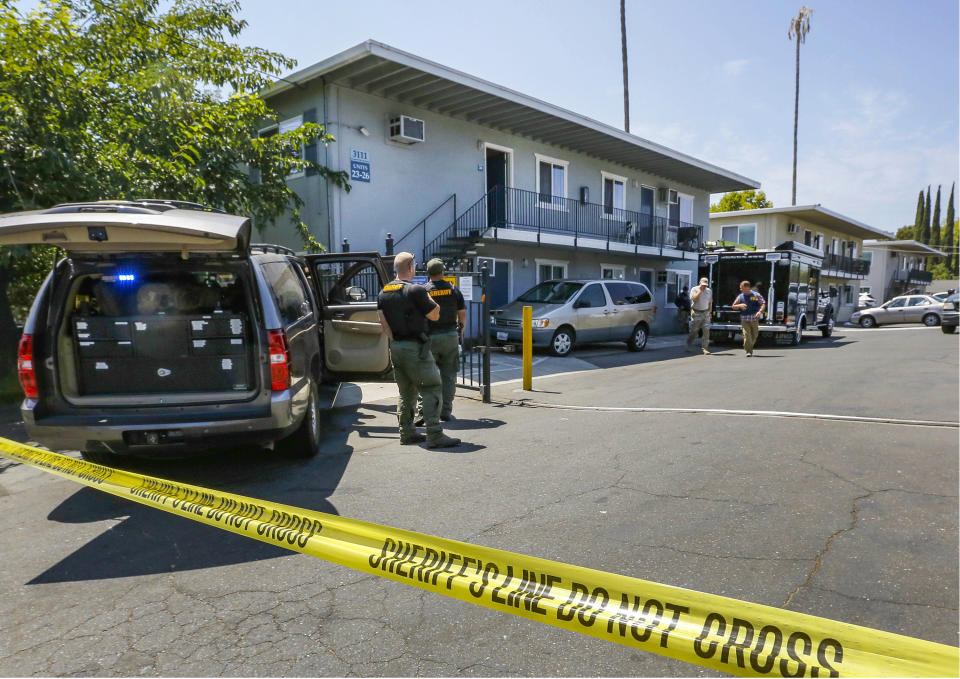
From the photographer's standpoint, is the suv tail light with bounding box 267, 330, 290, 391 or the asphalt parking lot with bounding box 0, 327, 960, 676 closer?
the asphalt parking lot with bounding box 0, 327, 960, 676

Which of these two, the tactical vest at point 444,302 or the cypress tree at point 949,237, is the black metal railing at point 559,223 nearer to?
the tactical vest at point 444,302

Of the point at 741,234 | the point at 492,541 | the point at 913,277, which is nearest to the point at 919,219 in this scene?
the point at 913,277

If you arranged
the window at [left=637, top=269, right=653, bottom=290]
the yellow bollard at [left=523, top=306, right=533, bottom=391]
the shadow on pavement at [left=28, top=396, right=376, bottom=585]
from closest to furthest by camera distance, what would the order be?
the shadow on pavement at [left=28, top=396, right=376, bottom=585], the yellow bollard at [left=523, top=306, right=533, bottom=391], the window at [left=637, top=269, right=653, bottom=290]

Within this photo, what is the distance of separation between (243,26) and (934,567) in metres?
13.3

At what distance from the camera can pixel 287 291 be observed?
532 cm

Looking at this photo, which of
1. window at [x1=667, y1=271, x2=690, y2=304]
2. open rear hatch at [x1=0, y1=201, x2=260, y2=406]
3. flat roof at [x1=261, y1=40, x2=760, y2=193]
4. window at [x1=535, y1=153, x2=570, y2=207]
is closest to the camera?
open rear hatch at [x1=0, y1=201, x2=260, y2=406]

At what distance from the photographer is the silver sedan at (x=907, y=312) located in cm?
2848

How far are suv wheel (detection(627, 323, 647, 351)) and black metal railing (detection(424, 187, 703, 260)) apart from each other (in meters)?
3.52

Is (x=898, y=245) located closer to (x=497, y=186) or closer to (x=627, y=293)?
(x=627, y=293)

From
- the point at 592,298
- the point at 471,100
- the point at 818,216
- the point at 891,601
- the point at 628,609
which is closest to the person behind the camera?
the point at 628,609

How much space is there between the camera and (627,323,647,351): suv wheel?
15.0m

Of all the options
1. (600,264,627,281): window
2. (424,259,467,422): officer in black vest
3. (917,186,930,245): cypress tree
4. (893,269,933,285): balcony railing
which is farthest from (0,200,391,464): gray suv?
(917,186,930,245): cypress tree

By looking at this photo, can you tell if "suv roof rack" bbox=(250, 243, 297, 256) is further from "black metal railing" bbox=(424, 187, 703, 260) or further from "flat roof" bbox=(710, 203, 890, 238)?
"flat roof" bbox=(710, 203, 890, 238)

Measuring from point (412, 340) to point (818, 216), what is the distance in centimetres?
3562
